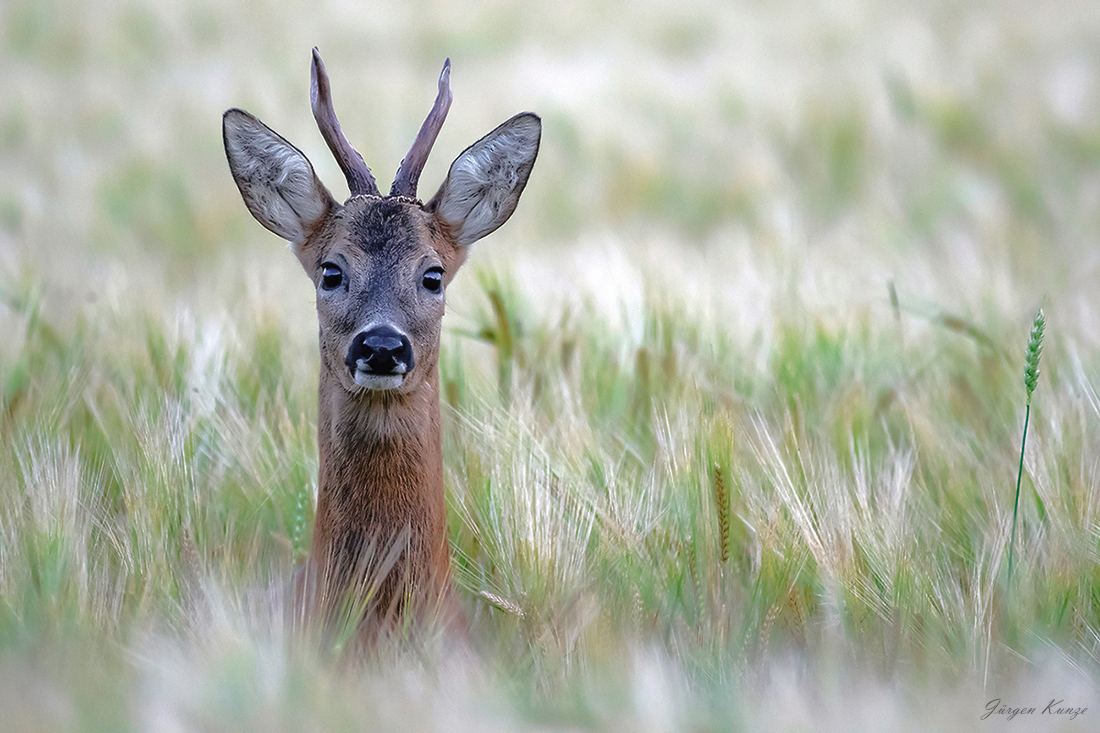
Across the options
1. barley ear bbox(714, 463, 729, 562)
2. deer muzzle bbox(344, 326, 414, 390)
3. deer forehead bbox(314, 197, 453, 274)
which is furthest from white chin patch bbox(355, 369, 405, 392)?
barley ear bbox(714, 463, 729, 562)

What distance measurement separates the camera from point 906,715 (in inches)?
72.2

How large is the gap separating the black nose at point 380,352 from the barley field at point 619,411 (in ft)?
1.55

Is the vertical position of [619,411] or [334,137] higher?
[334,137]

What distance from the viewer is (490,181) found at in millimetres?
2707

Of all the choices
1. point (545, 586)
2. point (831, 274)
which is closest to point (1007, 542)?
point (545, 586)

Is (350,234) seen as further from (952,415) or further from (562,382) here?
(952,415)

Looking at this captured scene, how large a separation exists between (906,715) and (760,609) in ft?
1.99

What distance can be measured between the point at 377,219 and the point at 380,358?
1.28 ft

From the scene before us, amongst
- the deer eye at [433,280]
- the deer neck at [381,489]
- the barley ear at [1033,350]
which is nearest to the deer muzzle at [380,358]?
the deer neck at [381,489]

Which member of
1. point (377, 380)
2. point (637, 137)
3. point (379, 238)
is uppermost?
point (637, 137)

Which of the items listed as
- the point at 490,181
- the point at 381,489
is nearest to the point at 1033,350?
the point at 490,181

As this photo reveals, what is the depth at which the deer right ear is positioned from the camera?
259 cm
